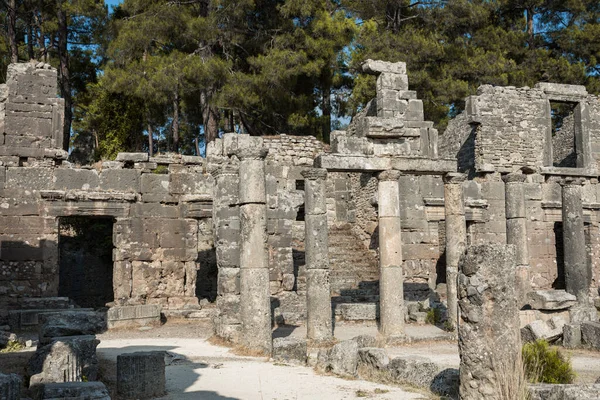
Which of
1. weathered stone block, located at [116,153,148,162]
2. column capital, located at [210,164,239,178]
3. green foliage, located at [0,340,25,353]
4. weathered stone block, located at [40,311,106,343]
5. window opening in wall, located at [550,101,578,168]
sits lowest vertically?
green foliage, located at [0,340,25,353]

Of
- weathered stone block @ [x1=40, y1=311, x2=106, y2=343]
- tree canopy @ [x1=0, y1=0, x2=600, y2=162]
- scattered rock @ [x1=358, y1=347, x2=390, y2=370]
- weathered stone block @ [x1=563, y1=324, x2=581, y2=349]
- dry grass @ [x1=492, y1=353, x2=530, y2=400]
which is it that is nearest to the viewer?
dry grass @ [x1=492, y1=353, x2=530, y2=400]

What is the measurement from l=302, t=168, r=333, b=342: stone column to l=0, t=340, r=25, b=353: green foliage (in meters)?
5.55

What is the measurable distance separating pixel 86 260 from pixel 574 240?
16.2 m

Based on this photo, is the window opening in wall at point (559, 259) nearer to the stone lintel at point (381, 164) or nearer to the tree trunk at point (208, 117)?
the stone lintel at point (381, 164)

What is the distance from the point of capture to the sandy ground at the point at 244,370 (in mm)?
8578

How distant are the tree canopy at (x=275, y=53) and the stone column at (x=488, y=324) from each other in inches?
732

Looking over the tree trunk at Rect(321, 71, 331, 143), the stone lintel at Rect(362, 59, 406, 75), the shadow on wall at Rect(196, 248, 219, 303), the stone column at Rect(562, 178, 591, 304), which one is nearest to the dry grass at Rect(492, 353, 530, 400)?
the stone column at Rect(562, 178, 591, 304)

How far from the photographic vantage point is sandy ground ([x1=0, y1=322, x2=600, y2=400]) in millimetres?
8578

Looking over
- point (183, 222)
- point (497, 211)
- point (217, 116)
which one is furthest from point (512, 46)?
point (183, 222)

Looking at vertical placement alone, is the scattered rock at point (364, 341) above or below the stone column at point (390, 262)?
below

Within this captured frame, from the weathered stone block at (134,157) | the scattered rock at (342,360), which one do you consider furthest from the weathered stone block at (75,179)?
the scattered rock at (342,360)

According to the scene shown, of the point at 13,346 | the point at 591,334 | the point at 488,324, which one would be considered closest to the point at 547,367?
the point at 488,324

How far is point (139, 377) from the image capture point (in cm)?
849

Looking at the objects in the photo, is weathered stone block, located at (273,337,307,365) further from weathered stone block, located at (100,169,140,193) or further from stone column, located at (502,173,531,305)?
weathered stone block, located at (100,169,140,193)
